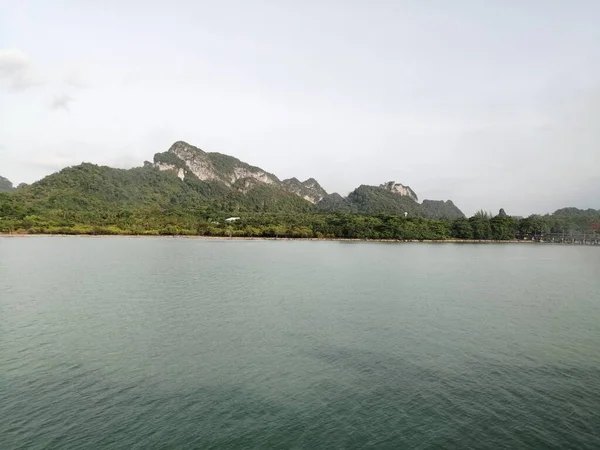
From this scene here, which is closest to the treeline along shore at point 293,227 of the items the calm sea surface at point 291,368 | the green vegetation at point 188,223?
the green vegetation at point 188,223

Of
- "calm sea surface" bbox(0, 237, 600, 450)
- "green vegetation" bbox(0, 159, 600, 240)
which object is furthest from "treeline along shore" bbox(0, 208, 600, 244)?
"calm sea surface" bbox(0, 237, 600, 450)

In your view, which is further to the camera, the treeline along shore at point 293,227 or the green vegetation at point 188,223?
the green vegetation at point 188,223

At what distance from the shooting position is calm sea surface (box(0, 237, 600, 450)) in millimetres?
15938

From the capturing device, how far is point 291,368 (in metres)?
22.6

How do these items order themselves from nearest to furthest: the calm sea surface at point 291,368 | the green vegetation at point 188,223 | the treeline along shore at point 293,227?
the calm sea surface at point 291,368 < the treeline along shore at point 293,227 < the green vegetation at point 188,223

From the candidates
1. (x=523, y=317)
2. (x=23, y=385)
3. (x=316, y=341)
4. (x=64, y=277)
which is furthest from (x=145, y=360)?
(x=64, y=277)

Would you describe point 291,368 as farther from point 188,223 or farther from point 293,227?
point 188,223

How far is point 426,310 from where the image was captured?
38.5 metres

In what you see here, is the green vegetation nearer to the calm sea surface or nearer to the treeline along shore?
the treeline along shore

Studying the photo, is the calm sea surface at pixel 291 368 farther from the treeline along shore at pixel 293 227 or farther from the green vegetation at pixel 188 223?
the green vegetation at pixel 188 223

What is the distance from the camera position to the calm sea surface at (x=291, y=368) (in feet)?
52.3

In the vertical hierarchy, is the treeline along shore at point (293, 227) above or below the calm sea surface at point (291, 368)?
above

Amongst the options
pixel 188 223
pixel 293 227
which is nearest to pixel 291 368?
pixel 293 227

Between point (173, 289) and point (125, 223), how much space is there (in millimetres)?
107673
